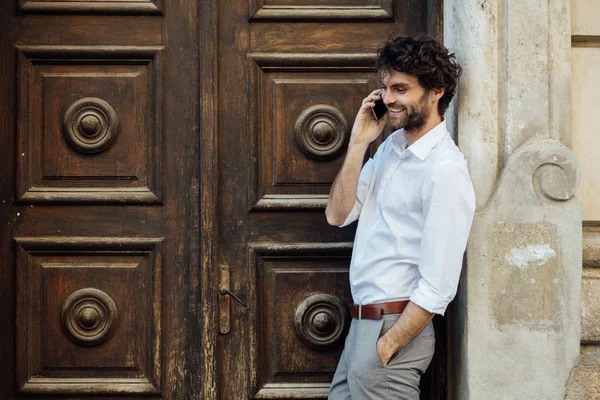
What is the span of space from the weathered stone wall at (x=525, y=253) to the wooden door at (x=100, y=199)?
125 cm

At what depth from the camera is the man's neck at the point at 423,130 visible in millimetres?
3400

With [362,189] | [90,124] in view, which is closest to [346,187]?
[362,189]

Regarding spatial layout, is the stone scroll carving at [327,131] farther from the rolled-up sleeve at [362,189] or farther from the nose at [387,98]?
the nose at [387,98]

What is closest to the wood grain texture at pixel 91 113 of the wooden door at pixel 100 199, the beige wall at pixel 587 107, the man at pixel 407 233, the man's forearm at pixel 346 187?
the wooden door at pixel 100 199

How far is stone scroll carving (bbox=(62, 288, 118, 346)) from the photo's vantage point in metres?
3.89

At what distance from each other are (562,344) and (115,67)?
7.40 ft

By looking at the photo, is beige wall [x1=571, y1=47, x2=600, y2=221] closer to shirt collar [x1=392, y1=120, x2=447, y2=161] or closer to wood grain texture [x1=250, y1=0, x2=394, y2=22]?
shirt collar [x1=392, y1=120, x2=447, y2=161]

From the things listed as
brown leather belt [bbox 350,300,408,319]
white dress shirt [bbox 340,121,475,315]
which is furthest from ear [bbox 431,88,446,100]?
brown leather belt [bbox 350,300,408,319]

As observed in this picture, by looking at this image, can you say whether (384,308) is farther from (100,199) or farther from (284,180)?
(100,199)

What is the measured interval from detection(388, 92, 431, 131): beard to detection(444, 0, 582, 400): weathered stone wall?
1.24 ft

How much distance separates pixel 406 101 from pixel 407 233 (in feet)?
1.65

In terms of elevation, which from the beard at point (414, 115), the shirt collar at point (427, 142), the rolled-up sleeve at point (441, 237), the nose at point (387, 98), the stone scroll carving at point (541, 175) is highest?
the nose at point (387, 98)

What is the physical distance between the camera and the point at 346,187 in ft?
11.7

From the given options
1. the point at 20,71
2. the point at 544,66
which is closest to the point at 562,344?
the point at 544,66
